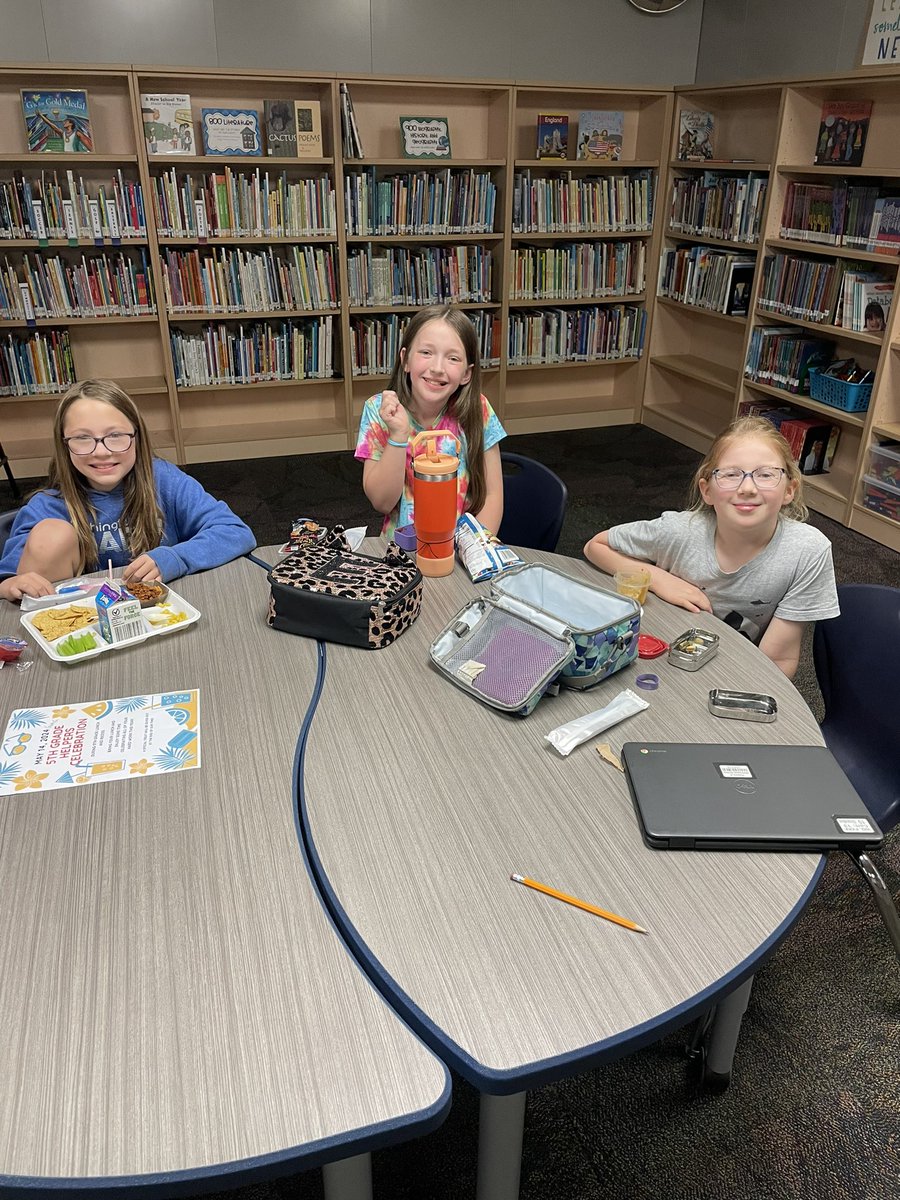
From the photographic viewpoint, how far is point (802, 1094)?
149cm

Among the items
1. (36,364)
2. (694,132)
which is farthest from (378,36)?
(36,364)

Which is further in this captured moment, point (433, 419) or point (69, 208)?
point (69, 208)

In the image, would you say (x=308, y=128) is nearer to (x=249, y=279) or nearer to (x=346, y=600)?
(x=249, y=279)

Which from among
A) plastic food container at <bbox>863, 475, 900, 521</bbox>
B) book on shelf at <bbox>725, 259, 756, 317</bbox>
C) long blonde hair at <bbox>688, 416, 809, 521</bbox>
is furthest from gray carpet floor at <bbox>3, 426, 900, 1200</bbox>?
book on shelf at <bbox>725, 259, 756, 317</bbox>

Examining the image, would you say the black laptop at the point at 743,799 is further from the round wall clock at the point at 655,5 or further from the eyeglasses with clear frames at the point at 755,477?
the round wall clock at the point at 655,5

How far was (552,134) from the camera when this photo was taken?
14.7 feet

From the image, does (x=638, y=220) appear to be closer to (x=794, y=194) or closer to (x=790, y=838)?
(x=794, y=194)

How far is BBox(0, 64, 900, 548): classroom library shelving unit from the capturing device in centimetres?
392

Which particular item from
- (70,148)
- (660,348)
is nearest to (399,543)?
(70,148)

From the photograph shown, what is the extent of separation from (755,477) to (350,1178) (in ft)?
4.44

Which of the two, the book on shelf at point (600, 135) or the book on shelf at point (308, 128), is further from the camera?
the book on shelf at point (600, 135)

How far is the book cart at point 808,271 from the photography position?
3596mm

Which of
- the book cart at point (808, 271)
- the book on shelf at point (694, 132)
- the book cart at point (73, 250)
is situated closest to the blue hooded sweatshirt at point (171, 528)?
the book cart at point (73, 250)

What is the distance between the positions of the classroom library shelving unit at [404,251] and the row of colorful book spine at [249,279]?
0.01m
